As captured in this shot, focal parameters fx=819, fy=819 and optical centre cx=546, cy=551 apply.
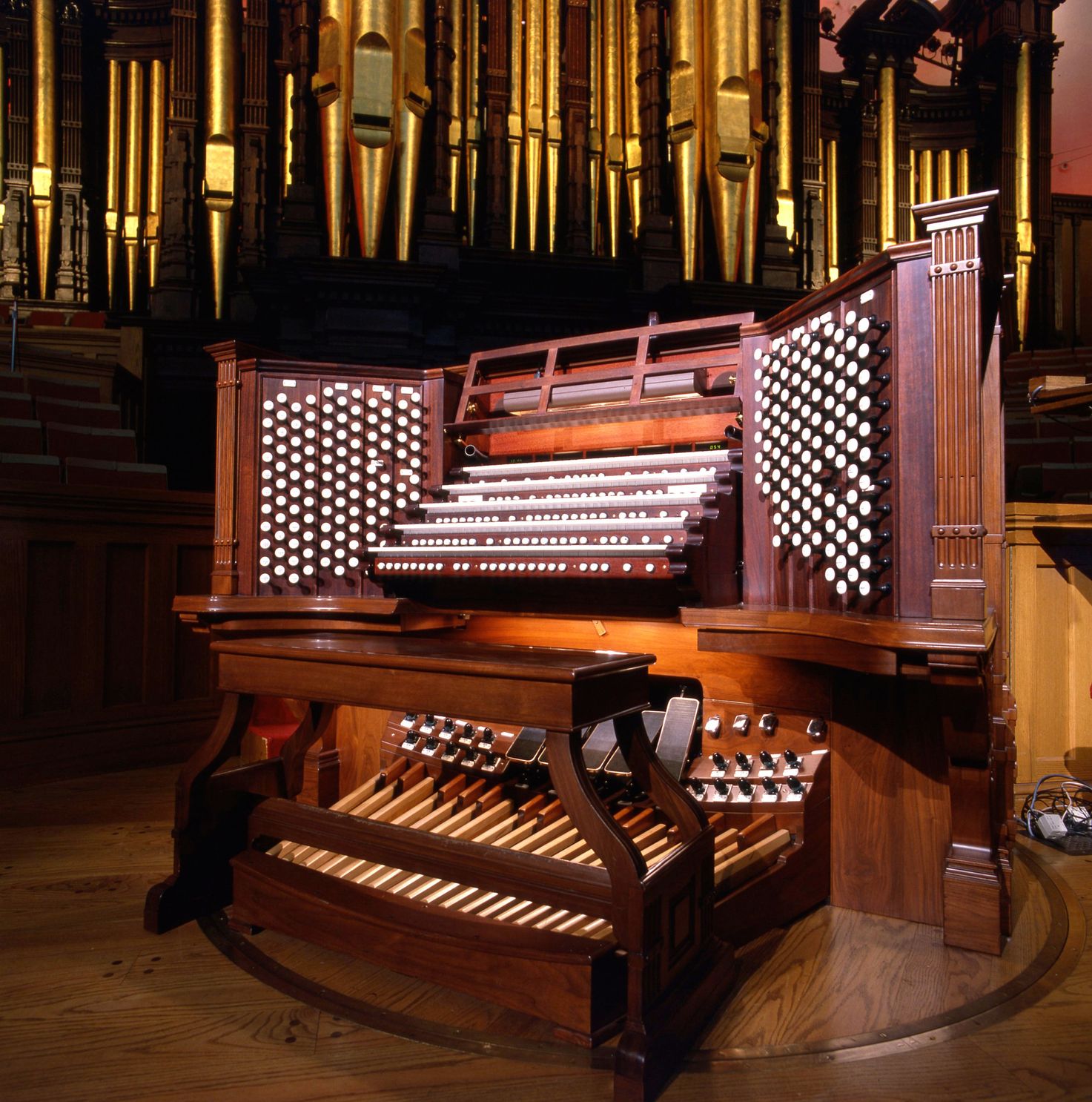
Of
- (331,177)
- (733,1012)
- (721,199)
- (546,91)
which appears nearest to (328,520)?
(733,1012)

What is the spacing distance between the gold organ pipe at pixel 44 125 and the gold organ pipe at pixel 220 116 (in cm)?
134

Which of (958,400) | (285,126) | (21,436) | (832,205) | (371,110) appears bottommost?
(958,400)

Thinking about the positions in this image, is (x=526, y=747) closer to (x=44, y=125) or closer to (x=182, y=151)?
(x=182, y=151)

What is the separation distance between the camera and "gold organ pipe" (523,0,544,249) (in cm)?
569

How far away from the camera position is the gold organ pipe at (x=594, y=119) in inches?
225

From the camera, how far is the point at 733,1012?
173cm

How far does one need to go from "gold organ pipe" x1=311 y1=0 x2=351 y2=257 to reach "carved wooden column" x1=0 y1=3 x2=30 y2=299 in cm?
288

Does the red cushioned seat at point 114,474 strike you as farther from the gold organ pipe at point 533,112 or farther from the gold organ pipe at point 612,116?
the gold organ pipe at point 612,116

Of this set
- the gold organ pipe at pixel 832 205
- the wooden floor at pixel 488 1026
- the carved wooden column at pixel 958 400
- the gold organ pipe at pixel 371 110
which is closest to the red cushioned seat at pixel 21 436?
the gold organ pipe at pixel 371 110

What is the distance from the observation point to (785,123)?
20.3 feet

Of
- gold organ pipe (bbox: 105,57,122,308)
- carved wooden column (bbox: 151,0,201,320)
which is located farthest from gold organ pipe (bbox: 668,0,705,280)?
gold organ pipe (bbox: 105,57,122,308)

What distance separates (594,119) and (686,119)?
2.54 feet

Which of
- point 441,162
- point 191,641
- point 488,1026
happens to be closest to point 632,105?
point 441,162

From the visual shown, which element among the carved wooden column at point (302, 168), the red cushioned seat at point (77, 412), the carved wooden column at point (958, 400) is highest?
the carved wooden column at point (302, 168)
